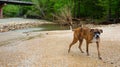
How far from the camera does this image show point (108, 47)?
632 inches

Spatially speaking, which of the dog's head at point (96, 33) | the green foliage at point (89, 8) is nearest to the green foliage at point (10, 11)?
the green foliage at point (89, 8)

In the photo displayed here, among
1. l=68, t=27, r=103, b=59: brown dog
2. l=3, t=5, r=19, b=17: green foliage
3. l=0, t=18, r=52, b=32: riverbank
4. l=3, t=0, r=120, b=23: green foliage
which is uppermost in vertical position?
l=68, t=27, r=103, b=59: brown dog

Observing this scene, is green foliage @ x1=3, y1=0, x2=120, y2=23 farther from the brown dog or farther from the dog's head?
the dog's head

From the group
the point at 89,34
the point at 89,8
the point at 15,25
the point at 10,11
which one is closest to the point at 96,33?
the point at 89,34

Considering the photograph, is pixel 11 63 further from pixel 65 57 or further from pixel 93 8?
pixel 93 8

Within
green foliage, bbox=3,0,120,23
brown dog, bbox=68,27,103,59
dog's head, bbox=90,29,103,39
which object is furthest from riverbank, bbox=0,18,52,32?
dog's head, bbox=90,29,103,39

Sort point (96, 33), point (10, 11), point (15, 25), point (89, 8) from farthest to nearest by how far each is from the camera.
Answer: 1. point (10, 11)
2. point (89, 8)
3. point (15, 25)
4. point (96, 33)

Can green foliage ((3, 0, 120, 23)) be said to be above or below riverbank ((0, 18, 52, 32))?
above

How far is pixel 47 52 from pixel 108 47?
11.2 feet

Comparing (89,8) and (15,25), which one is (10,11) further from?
(15,25)

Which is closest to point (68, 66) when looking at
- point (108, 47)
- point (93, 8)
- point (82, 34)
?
point (82, 34)

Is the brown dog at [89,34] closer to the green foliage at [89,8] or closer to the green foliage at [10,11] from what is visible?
the green foliage at [89,8]

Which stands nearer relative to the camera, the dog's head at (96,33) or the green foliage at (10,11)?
the dog's head at (96,33)

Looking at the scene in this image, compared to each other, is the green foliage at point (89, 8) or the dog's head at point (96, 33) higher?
the dog's head at point (96, 33)
